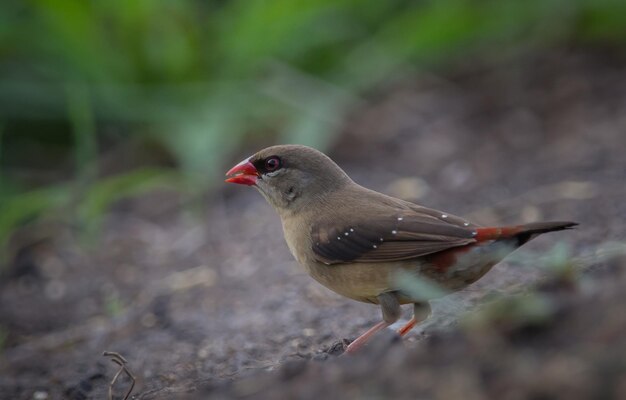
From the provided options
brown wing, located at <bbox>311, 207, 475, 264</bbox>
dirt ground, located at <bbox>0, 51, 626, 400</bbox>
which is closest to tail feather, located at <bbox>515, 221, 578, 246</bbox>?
dirt ground, located at <bbox>0, 51, 626, 400</bbox>

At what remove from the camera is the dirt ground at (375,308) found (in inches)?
102

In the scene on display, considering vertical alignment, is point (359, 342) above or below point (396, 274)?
below

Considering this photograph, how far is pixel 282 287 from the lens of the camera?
5.62 meters

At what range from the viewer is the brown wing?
408 cm

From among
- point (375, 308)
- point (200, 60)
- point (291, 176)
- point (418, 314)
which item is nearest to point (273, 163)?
point (291, 176)

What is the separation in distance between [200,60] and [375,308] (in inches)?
154

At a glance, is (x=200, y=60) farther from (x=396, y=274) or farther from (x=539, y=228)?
(x=539, y=228)

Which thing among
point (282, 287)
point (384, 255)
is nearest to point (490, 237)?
point (384, 255)

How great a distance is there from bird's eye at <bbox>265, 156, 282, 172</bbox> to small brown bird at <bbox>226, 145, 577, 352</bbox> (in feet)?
0.38

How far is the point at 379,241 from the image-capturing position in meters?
4.23

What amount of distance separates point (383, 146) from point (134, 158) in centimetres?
217

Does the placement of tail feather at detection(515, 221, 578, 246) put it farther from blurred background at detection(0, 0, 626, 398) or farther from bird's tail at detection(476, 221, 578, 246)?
blurred background at detection(0, 0, 626, 398)

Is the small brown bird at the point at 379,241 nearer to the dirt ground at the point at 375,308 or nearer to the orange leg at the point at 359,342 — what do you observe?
the orange leg at the point at 359,342

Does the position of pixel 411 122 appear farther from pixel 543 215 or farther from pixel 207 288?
pixel 207 288
